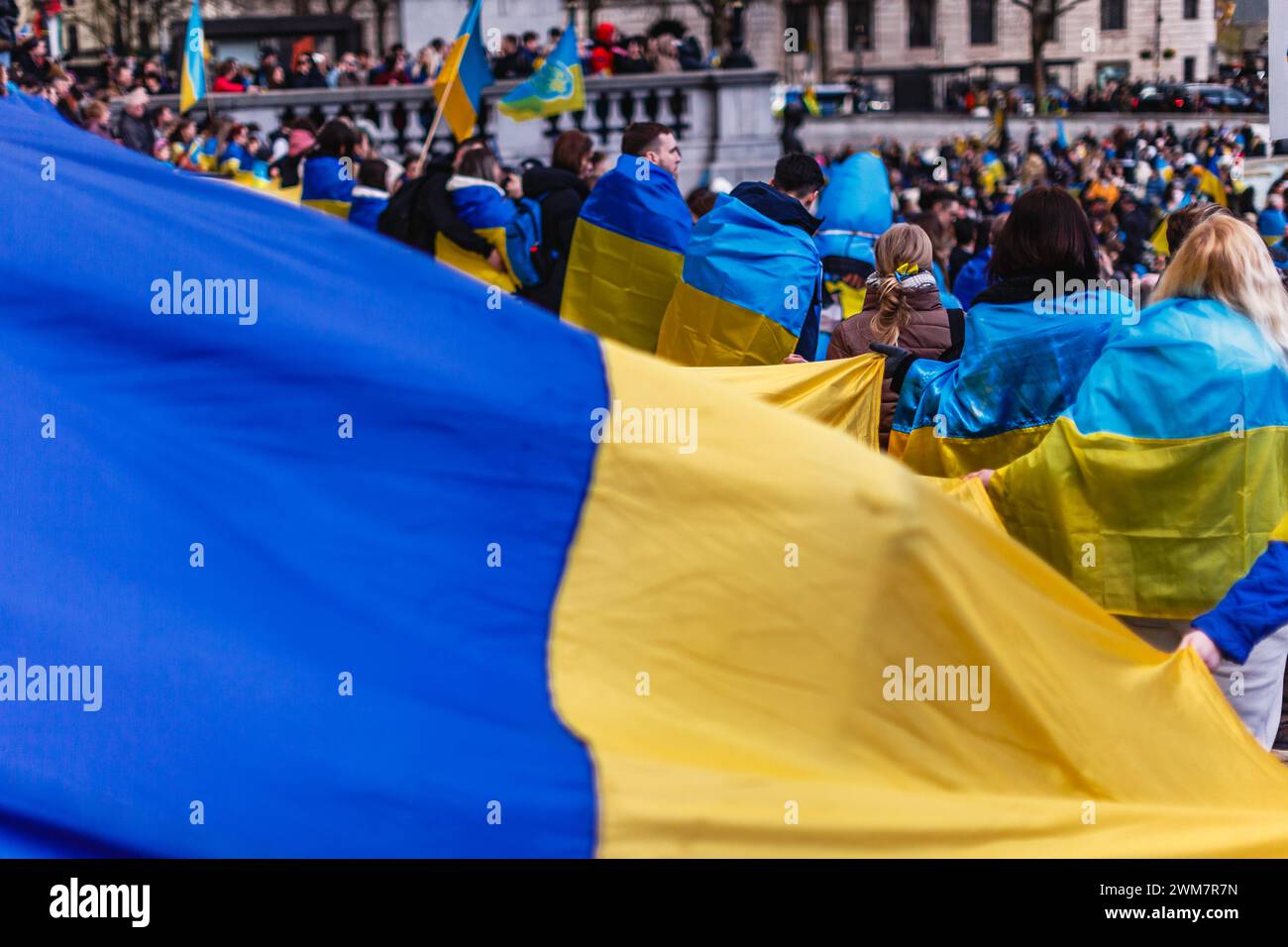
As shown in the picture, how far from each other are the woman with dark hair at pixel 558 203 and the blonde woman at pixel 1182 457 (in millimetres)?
5127

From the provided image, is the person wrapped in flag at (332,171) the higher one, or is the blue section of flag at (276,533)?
the person wrapped in flag at (332,171)

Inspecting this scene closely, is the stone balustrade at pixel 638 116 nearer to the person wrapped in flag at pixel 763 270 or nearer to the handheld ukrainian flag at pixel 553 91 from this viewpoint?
the handheld ukrainian flag at pixel 553 91

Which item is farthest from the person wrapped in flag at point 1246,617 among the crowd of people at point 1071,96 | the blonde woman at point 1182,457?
the crowd of people at point 1071,96

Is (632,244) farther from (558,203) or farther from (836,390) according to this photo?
(836,390)

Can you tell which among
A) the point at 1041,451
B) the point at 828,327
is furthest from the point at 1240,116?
the point at 1041,451

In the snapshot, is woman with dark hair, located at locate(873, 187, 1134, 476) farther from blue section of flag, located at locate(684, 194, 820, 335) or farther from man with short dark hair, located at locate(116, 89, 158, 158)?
man with short dark hair, located at locate(116, 89, 158, 158)

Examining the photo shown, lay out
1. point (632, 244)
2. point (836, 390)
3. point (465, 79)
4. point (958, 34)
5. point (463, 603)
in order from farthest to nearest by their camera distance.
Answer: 1. point (958, 34)
2. point (465, 79)
3. point (632, 244)
4. point (836, 390)
5. point (463, 603)

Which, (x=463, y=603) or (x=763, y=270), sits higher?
(x=763, y=270)

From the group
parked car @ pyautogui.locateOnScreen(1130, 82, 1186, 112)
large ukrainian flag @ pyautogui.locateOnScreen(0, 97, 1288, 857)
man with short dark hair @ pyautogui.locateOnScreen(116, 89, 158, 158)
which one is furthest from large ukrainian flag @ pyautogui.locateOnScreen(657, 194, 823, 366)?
parked car @ pyautogui.locateOnScreen(1130, 82, 1186, 112)

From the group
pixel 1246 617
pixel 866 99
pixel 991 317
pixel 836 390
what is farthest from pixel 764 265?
pixel 866 99

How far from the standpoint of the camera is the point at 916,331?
252 inches

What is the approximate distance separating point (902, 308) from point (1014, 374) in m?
1.27

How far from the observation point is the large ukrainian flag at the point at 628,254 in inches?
333
